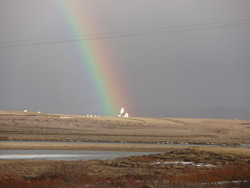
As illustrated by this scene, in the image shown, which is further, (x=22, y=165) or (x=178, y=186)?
(x=22, y=165)

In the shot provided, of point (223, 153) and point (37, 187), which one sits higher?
point (223, 153)

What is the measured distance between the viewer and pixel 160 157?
49.9 meters

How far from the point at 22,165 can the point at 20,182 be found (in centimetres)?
1128

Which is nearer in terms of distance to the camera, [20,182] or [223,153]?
[20,182]

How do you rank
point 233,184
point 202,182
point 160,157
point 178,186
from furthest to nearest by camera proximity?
1. point 160,157
2. point 202,182
3. point 233,184
4. point 178,186

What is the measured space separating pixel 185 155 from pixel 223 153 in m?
4.51

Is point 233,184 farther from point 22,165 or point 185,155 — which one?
point 185,155

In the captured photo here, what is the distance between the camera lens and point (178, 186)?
25859mm

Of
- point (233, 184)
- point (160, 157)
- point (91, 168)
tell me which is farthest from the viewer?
point (160, 157)

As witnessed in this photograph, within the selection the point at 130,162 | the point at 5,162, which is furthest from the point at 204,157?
the point at 5,162

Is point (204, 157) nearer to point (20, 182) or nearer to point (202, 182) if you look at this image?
point (202, 182)

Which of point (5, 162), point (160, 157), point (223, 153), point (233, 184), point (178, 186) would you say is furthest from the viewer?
point (223, 153)

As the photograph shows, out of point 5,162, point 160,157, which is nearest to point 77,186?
point 5,162

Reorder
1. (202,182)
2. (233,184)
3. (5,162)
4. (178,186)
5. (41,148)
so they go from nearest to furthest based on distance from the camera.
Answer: (178,186)
(233,184)
(202,182)
(5,162)
(41,148)
